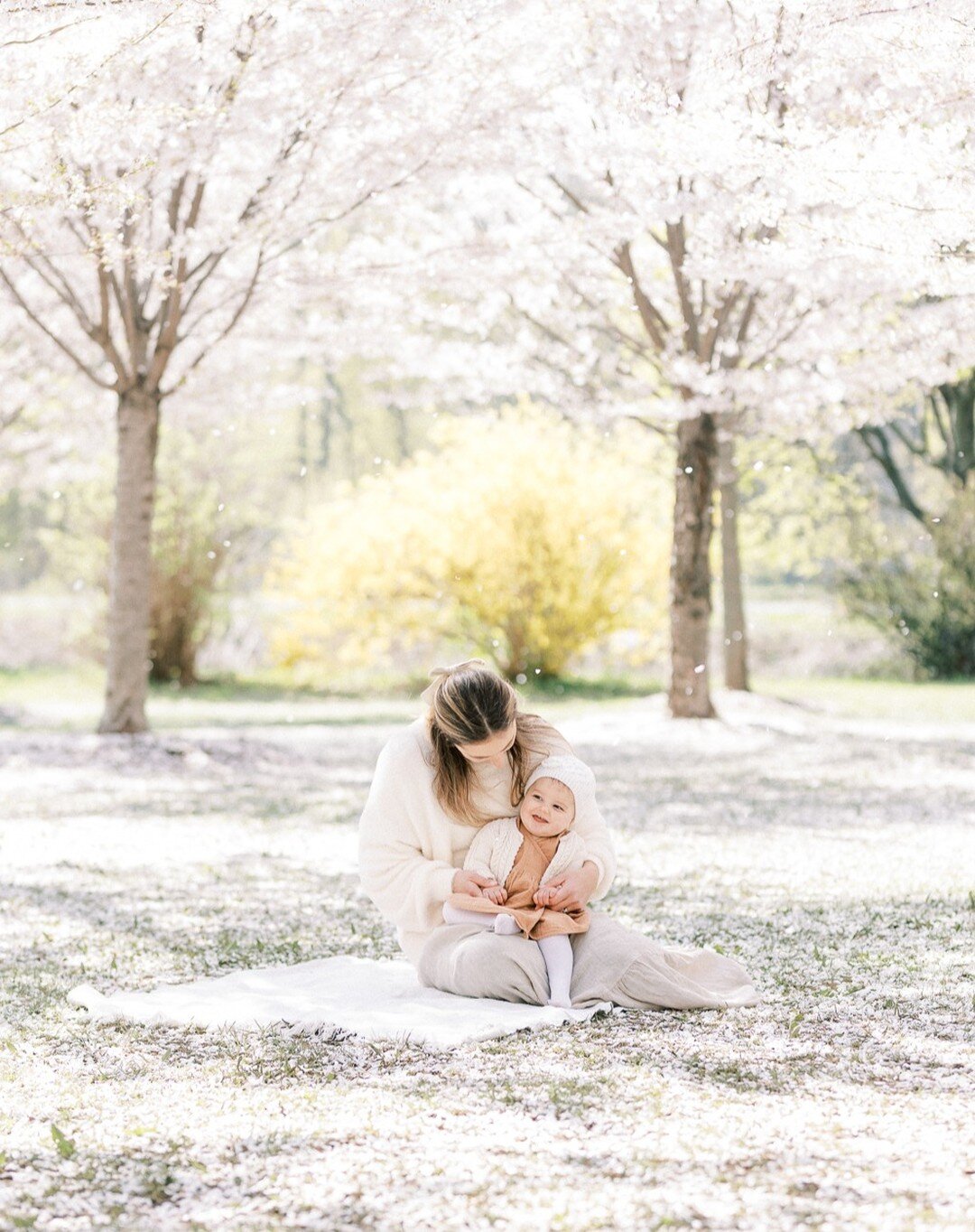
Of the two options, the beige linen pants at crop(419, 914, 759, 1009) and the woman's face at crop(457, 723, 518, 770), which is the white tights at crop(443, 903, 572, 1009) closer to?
the beige linen pants at crop(419, 914, 759, 1009)

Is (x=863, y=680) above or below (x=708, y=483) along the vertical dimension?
below

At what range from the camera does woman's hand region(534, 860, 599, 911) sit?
14.9 feet

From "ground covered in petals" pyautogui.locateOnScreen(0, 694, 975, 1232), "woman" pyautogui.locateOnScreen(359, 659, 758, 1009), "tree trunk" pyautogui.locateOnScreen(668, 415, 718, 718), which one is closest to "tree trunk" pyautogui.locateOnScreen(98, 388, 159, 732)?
Answer: "ground covered in petals" pyautogui.locateOnScreen(0, 694, 975, 1232)

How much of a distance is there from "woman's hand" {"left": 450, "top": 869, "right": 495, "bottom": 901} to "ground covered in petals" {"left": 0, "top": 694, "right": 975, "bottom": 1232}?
55cm

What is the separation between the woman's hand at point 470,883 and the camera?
4.60m

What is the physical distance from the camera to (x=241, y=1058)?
3.88m

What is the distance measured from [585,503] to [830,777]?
9181 mm

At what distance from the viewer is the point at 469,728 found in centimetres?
446

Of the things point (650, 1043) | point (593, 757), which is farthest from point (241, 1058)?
point (593, 757)

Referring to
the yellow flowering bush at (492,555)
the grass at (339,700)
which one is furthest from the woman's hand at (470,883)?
the yellow flowering bush at (492,555)

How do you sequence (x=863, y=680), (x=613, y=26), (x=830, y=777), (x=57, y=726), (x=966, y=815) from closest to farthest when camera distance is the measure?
(x=966, y=815)
(x=613, y=26)
(x=830, y=777)
(x=57, y=726)
(x=863, y=680)

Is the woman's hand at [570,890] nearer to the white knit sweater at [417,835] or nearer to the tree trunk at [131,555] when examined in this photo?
the white knit sweater at [417,835]

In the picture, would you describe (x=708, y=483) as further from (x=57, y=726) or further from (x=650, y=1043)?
(x=650, y=1043)

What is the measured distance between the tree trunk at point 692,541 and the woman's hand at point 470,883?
30.9 ft
